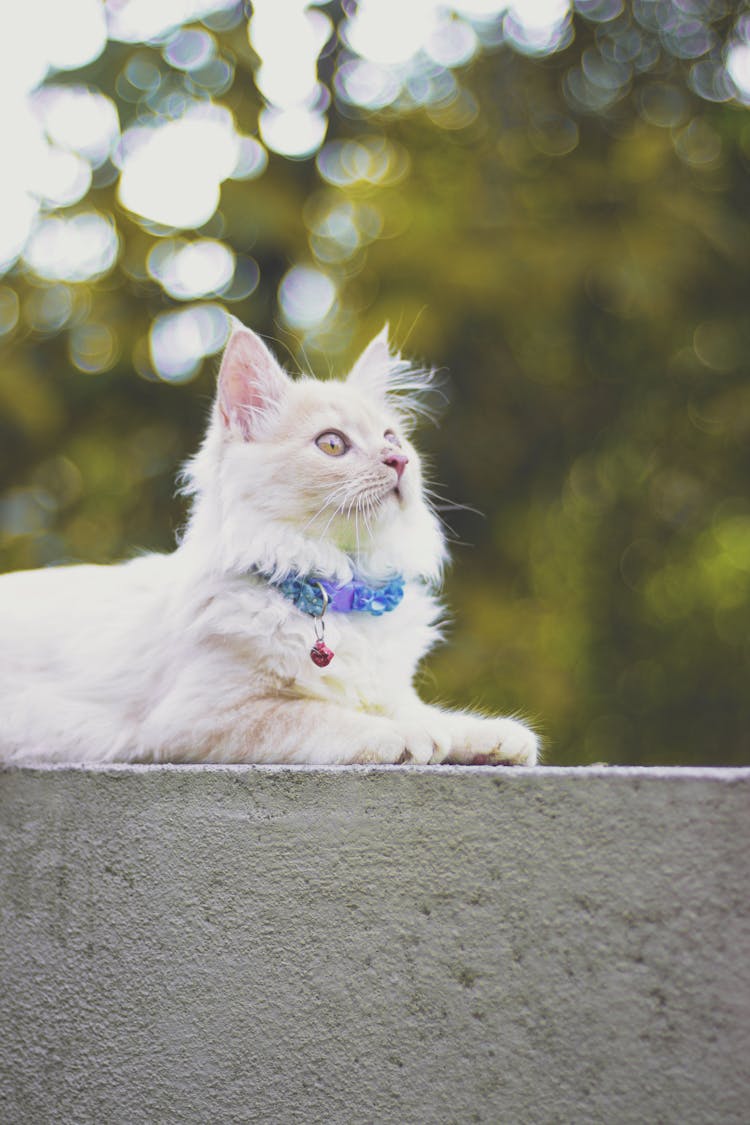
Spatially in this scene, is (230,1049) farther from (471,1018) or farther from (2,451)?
(2,451)

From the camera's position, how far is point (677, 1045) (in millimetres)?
1474

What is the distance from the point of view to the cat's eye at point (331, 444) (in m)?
2.36

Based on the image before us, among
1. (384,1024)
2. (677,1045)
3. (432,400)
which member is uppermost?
(432,400)

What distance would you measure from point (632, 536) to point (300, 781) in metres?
3.67

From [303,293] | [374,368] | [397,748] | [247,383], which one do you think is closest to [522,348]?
[303,293]

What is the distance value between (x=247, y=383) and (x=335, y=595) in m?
0.59

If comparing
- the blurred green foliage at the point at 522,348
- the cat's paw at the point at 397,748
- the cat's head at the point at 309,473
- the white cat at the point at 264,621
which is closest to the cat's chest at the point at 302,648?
the white cat at the point at 264,621

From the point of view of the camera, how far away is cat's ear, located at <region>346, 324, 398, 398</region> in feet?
9.02

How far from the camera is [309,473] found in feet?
7.59

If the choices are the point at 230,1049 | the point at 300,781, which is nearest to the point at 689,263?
the point at 300,781

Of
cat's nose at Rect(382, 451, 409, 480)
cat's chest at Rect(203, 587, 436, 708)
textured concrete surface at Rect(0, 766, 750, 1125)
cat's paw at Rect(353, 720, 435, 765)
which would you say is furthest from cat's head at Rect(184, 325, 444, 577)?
textured concrete surface at Rect(0, 766, 750, 1125)

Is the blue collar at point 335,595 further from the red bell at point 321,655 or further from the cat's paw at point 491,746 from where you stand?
the cat's paw at point 491,746

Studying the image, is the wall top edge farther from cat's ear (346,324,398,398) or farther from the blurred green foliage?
the blurred green foliage

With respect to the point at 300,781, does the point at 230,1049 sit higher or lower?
lower
